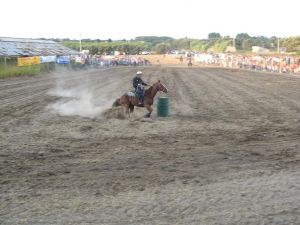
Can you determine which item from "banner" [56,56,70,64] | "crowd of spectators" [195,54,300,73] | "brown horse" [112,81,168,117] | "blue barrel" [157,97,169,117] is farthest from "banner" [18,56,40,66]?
"blue barrel" [157,97,169,117]

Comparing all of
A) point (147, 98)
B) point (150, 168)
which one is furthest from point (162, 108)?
point (150, 168)

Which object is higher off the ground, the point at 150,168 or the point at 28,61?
the point at 28,61

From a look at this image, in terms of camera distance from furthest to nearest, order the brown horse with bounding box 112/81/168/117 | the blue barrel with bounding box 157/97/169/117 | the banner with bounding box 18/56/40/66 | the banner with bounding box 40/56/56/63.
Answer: the banner with bounding box 40/56/56/63 < the banner with bounding box 18/56/40/66 < the blue barrel with bounding box 157/97/169/117 < the brown horse with bounding box 112/81/168/117

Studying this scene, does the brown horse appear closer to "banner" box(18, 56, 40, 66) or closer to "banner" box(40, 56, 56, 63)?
"banner" box(18, 56, 40, 66)

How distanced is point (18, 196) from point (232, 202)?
3799mm

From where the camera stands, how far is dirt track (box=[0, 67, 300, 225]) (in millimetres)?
7668

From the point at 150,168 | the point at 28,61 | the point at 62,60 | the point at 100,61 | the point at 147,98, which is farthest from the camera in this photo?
the point at 100,61

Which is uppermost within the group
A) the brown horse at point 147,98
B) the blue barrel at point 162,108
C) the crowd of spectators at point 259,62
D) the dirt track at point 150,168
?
the crowd of spectators at point 259,62

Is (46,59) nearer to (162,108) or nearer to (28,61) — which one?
(28,61)

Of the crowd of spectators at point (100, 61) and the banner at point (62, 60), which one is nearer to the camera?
the banner at point (62, 60)

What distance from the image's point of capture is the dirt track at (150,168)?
302 inches

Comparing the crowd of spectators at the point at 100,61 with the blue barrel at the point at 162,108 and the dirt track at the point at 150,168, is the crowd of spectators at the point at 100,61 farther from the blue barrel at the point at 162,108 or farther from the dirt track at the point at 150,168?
the dirt track at the point at 150,168

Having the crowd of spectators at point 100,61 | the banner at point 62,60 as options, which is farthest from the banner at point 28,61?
the crowd of spectators at point 100,61

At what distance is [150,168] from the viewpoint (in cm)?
1061
